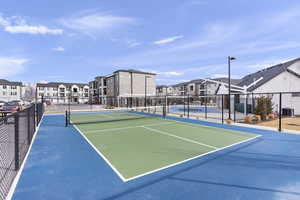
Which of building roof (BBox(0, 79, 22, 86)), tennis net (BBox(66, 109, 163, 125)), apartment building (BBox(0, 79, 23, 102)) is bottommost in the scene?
tennis net (BBox(66, 109, 163, 125))

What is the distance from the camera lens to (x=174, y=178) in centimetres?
424

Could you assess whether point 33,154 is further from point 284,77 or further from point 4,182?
point 284,77

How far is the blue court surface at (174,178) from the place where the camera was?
355 centimetres

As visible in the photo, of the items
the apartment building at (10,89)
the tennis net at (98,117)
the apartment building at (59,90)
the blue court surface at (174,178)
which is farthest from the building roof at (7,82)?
the blue court surface at (174,178)

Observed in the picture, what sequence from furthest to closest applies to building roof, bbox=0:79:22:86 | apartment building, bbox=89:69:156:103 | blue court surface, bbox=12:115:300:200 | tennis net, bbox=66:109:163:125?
building roof, bbox=0:79:22:86 → apartment building, bbox=89:69:156:103 → tennis net, bbox=66:109:163:125 → blue court surface, bbox=12:115:300:200

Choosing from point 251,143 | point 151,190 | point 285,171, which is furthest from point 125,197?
point 251,143

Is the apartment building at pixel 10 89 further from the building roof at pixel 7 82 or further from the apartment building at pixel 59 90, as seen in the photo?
the apartment building at pixel 59 90

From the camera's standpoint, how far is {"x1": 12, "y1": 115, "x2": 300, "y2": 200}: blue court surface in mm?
3551

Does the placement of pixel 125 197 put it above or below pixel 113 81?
below

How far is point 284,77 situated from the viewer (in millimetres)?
22766

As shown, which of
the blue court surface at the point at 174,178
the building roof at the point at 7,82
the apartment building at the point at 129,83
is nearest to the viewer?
the blue court surface at the point at 174,178

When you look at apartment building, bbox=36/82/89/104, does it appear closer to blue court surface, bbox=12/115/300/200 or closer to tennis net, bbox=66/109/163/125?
tennis net, bbox=66/109/163/125

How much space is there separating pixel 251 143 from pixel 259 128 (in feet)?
15.6

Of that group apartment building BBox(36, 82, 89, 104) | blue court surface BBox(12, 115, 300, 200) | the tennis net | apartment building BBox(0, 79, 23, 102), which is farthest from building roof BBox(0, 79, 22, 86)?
blue court surface BBox(12, 115, 300, 200)
